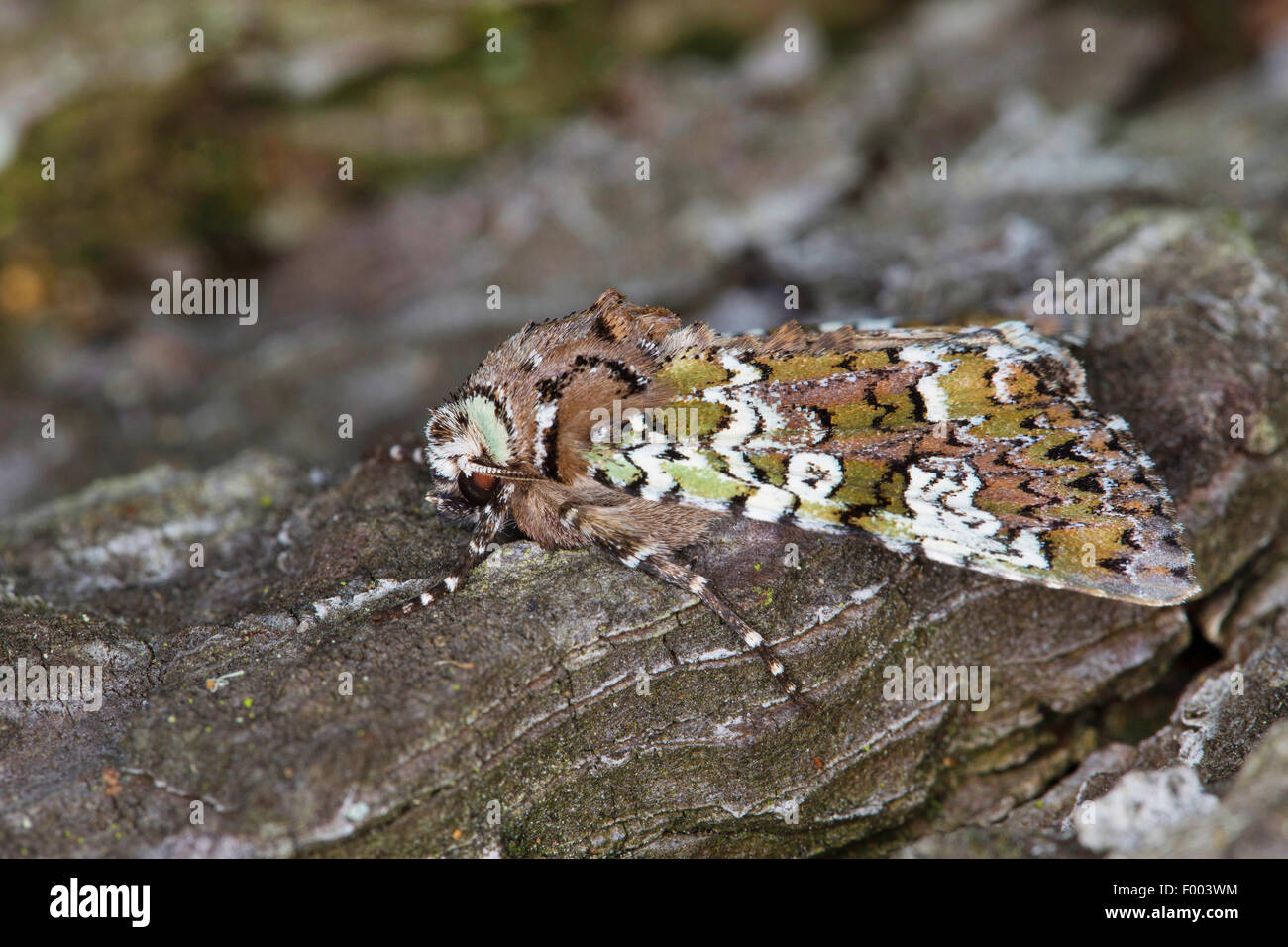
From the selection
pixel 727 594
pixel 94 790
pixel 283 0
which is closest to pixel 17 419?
pixel 283 0

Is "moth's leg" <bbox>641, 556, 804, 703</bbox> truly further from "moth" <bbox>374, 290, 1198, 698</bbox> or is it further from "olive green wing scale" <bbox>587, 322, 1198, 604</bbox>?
"olive green wing scale" <bbox>587, 322, 1198, 604</bbox>

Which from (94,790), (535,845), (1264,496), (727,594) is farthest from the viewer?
(1264,496)

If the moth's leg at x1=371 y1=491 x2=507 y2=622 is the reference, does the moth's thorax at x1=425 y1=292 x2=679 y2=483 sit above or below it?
above

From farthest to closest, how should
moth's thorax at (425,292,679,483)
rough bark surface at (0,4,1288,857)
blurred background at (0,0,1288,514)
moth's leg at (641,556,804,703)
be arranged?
1. blurred background at (0,0,1288,514)
2. moth's thorax at (425,292,679,483)
3. moth's leg at (641,556,804,703)
4. rough bark surface at (0,4,1288,857)

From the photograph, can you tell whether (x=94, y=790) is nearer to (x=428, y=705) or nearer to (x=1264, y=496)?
(x=428, y=705)

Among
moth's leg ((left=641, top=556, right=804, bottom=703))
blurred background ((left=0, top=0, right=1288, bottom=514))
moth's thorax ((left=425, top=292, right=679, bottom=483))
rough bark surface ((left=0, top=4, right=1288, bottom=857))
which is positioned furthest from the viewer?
blurred background ((left=0, top=0, right=1288, bottom=514))

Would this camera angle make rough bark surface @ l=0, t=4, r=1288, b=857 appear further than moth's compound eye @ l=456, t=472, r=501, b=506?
No

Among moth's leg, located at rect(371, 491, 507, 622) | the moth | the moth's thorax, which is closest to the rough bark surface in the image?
moth's leg, located at rect(371, 491, 507, 622)

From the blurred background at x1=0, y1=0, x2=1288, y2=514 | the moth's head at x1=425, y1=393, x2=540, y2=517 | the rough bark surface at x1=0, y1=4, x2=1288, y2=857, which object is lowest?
the rough bark surface at x1=0, y1=4, x2=1288, y2=857

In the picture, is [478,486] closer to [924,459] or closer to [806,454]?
[806,454]
